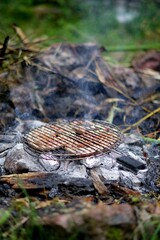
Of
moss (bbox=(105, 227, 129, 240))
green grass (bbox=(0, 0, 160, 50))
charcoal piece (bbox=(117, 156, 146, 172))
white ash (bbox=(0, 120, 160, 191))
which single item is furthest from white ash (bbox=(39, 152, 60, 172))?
green grass (bbox=(0, 0, 160, 50))

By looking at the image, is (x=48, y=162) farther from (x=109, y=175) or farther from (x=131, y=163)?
(x=131, y=163)

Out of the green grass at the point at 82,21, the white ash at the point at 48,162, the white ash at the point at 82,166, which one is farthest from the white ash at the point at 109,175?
the green grass at the point at 82,21

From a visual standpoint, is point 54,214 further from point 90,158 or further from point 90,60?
point 90,60

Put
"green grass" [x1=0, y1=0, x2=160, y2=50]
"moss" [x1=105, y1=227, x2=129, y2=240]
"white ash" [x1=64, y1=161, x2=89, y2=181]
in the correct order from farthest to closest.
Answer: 1. "green grass" [x1=0, y1=0, x2=160, y2=50]
2. "white ash" [x1=64, y1=161, x2=89, y2=181]
3. "moss" [x1=105, y1=227, x2=129, y2=240]

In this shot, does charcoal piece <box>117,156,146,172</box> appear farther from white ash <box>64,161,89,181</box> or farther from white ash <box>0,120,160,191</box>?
white ash <box>64,161,89,181</box>

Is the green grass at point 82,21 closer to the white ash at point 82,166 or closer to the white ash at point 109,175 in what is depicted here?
the white ash at point 82,166

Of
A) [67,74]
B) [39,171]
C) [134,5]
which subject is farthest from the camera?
A: [134,5]

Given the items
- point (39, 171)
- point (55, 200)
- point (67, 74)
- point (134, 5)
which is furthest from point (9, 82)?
point (134, 5)
